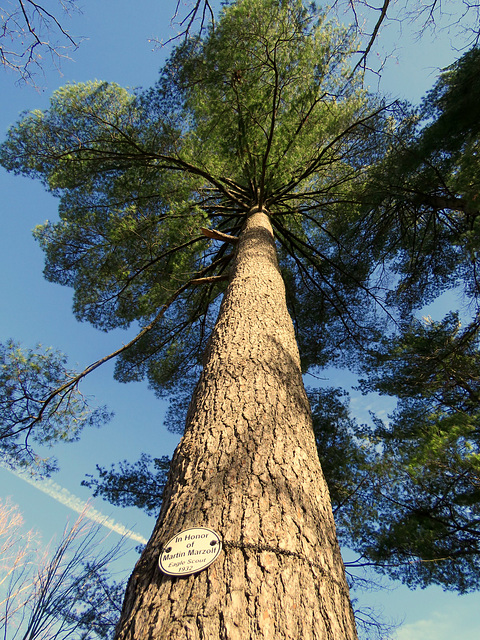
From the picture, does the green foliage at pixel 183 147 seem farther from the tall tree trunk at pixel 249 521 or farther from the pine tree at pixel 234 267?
the tall tree trunk at pixel 249 521

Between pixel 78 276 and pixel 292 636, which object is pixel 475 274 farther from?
pixel 78 276

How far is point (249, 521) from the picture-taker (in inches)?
42.3

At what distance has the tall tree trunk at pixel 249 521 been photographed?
0.87 meters

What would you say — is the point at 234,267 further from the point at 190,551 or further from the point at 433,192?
the point at 433,192

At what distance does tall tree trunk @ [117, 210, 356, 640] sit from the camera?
867 mm

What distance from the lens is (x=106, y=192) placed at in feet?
17.2

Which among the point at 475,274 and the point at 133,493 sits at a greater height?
the point at 475,274

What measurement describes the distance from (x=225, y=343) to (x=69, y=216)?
4.36m

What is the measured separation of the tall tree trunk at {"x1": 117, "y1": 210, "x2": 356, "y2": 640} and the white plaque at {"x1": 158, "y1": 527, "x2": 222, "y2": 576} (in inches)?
0.8

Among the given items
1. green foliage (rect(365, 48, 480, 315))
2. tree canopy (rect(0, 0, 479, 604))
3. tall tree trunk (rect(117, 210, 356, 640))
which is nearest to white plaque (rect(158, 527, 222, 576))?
tall tree trunk (rect(117, 210, 356, 640))

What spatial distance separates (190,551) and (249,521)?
0.62 feet

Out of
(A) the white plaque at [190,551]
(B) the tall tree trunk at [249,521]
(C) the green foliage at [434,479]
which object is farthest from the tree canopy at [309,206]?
(A) the white plaque at [190,551]

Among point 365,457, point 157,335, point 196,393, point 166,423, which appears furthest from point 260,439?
point 166,423

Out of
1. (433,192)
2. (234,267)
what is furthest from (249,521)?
(433,192)
